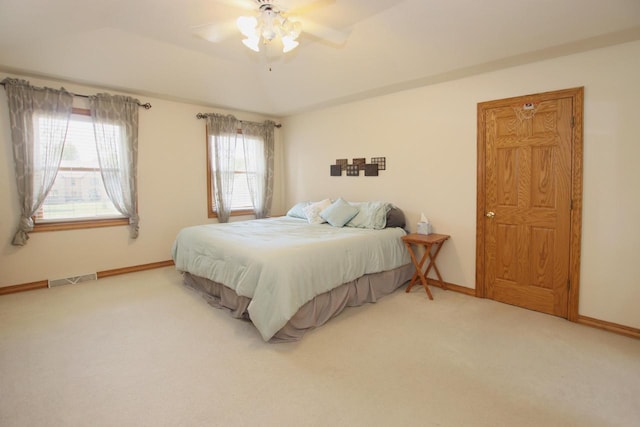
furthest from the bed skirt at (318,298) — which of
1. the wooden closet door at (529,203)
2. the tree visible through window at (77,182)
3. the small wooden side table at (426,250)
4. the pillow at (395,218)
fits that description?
the tree visible through window at (77,182)

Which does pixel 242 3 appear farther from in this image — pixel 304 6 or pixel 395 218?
pixel 395 218

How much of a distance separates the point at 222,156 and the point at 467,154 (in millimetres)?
3654

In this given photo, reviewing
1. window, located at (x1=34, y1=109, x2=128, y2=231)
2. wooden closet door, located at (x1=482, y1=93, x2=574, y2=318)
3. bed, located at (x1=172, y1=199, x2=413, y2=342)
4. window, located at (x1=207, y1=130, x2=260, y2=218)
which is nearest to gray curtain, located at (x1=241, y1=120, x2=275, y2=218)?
window, located at (x1=207, y1=130, x2=260, y2=218)

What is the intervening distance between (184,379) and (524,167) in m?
3.50

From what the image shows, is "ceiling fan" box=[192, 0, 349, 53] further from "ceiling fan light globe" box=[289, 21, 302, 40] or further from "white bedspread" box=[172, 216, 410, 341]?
"white bedspread" box=[172, 216, 410, 341]

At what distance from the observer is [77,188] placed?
4125 mm

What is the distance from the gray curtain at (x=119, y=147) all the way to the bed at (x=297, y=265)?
44.3 inches

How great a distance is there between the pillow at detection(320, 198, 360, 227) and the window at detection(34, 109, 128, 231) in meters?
2.90

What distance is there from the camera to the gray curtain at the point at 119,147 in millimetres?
4148

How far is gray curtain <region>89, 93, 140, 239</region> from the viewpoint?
4.15 metres

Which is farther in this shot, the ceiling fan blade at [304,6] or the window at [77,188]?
the window at [77,188]

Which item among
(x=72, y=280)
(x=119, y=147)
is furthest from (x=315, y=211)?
(x=72, y=280)

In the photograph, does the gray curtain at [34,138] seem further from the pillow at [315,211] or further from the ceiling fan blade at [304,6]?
the pillow at [315,211]

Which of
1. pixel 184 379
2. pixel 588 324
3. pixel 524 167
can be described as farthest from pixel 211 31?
pixel 588 324
